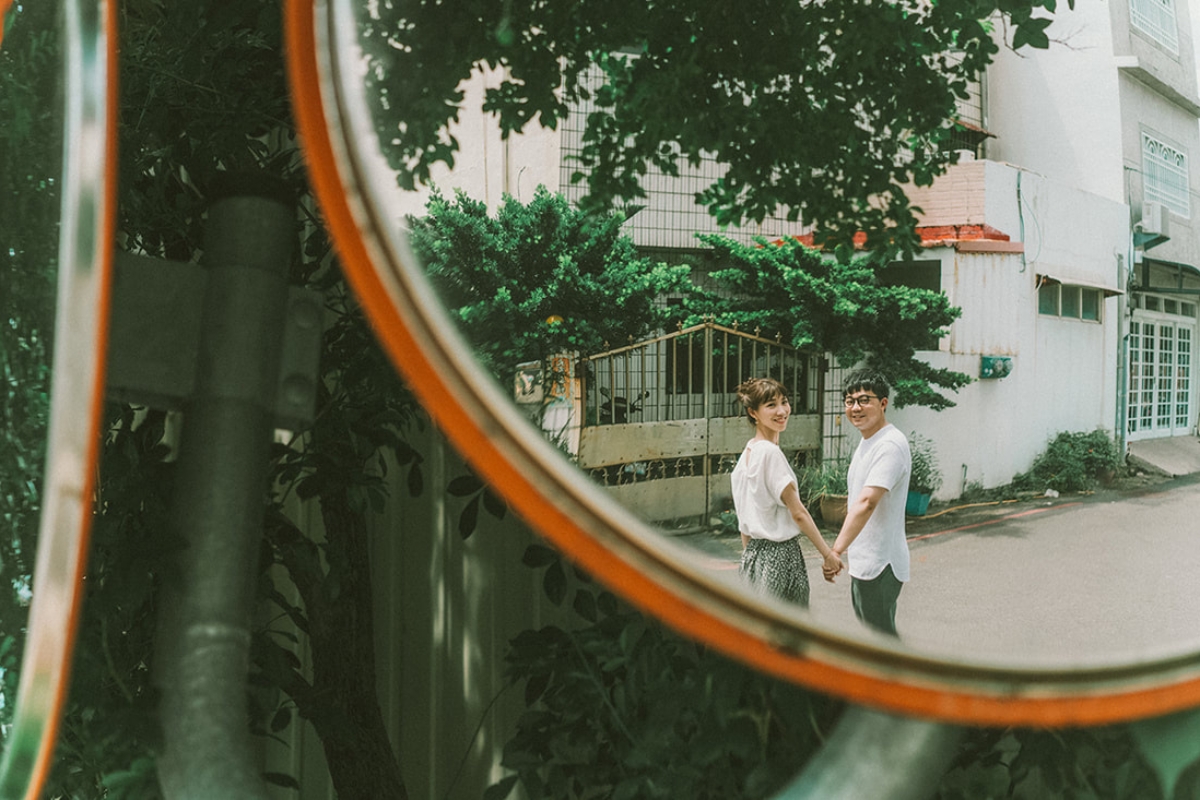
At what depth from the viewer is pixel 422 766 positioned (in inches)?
75.1

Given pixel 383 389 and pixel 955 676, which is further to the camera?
pixel 383 389

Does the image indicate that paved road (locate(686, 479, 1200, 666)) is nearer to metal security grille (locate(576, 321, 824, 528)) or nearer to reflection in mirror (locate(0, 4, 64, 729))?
metal security grille (locate(576, 321, 824, 528))

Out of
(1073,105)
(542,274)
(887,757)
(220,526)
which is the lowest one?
(887,757)

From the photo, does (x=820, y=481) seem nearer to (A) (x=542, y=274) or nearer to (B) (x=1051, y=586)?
(B) (x=1051, y=586)

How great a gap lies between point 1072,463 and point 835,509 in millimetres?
162

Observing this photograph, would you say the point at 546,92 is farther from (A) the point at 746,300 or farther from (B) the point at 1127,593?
→ (B) the point at 1127,593

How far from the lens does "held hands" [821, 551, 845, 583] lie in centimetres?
62

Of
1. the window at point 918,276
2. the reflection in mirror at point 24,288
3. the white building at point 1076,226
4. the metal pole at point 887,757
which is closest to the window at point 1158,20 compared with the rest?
the white building at point 1076,226

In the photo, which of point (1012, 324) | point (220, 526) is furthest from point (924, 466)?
point (220, 526)

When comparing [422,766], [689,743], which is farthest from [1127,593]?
[422,766]

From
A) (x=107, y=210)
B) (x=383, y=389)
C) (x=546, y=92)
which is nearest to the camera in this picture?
(x=546, y=92)

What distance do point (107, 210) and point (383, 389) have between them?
0.81 metres

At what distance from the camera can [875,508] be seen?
24.6 inches

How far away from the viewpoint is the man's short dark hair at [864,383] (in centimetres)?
66
